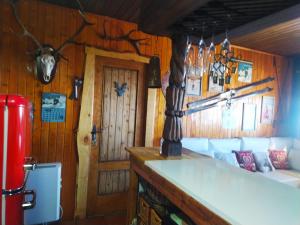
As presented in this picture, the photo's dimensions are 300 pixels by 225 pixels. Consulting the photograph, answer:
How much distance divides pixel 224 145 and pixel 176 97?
2.34 m

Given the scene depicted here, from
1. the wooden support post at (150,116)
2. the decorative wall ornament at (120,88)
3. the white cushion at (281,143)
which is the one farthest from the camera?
the white cushion at (281,143)

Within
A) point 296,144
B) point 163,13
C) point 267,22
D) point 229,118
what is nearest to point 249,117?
point 229,118

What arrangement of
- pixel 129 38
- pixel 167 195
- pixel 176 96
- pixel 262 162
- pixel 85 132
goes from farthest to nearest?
pixel 262 162, pixel 129 38, pixel 85 132, pixel 176 96, pixel 167 195

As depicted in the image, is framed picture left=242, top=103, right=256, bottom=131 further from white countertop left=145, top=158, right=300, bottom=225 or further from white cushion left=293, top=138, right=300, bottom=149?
white countertop left=145, top=158, right=300, bottom=225

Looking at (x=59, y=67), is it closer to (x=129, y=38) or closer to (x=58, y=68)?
(x=58, y=68)

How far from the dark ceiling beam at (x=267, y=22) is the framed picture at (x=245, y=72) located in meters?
2.38

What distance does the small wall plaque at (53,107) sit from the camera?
2.79m

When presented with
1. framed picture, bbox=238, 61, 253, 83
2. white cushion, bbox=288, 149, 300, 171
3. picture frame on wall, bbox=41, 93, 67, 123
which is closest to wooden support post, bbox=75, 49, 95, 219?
picture frame on wall, bbox=41, 93, 67, 123

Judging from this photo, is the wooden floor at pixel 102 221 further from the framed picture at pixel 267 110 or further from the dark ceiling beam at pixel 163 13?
the framed picture at pixel 267 110

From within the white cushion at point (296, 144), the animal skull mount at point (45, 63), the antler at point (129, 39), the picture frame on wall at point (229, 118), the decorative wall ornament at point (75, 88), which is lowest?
the white cushion at point (296, 144)

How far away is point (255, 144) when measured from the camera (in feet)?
13.6

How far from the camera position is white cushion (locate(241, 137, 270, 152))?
4080 millimetres

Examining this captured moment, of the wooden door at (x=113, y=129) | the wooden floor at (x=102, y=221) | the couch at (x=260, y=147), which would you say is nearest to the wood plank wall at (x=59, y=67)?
the wooden floor at (x=102, y=221)

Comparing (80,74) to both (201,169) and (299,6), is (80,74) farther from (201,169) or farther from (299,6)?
(299,6)
